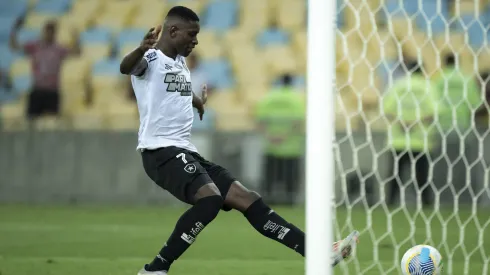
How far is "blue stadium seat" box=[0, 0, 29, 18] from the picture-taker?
1499cm

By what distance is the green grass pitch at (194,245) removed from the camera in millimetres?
6078

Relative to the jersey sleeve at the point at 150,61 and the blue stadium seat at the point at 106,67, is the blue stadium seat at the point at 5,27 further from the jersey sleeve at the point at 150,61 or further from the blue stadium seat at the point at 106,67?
the jersey sleeve at the point at 150,61

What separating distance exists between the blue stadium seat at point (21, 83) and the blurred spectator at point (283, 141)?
3.86m

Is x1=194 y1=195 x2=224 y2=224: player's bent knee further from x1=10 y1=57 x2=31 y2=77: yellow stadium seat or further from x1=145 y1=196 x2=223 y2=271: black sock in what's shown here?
x1=10 y1=57 x2=31 y2=77: yellow stadium seat

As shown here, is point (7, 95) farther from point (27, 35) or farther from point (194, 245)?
point (194, 245)

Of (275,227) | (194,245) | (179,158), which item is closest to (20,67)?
(194,245)

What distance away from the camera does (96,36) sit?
14266 mm

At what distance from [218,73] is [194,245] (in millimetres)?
6133

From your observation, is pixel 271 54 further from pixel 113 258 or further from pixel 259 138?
pixel 113 258

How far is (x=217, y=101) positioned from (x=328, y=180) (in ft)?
30.9

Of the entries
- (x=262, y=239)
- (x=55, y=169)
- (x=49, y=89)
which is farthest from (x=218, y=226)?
(x=49, y=89)

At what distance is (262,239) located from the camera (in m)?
8.32

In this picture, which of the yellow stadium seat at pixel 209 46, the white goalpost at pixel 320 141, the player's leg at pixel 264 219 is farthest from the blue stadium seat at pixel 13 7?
the white goalpost at pixel 320 141

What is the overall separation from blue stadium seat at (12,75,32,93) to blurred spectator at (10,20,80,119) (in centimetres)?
51
